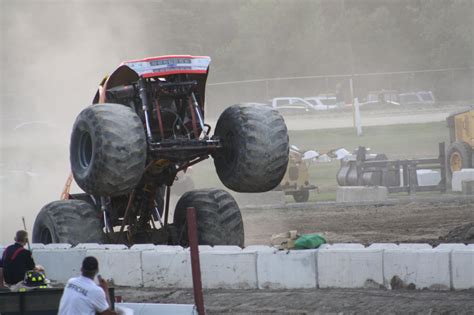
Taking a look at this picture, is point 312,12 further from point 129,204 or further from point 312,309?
point 312,309

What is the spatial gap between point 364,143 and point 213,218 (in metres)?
26.3

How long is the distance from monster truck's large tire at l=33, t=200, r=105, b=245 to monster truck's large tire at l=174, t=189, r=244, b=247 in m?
1.05

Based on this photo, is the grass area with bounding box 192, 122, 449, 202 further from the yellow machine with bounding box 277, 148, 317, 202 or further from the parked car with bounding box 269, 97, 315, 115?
the parked car with bounding box 269, 97, 315, 115

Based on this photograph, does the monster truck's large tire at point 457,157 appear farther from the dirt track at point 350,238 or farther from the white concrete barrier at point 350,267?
the white concrete barrier at point 350,267

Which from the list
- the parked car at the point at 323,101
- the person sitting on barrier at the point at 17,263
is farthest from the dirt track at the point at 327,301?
the parked car at the point at 323,101

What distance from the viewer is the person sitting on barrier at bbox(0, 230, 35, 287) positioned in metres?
10.9

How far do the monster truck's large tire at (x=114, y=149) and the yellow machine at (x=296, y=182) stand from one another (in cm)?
1376

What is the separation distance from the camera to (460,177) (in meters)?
24.4

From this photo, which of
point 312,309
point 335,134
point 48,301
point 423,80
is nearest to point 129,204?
point 312,309

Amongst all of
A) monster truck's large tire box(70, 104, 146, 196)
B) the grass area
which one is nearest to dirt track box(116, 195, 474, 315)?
monster truck's large tire box(70, 104, 146, 196)

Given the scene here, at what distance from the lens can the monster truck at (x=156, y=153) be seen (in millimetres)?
12242

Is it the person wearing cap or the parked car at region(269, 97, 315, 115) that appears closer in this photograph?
the person wearing cap

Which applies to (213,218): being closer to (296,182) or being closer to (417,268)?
(417,268)

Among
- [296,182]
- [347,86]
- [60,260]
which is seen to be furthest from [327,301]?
[347,86]
